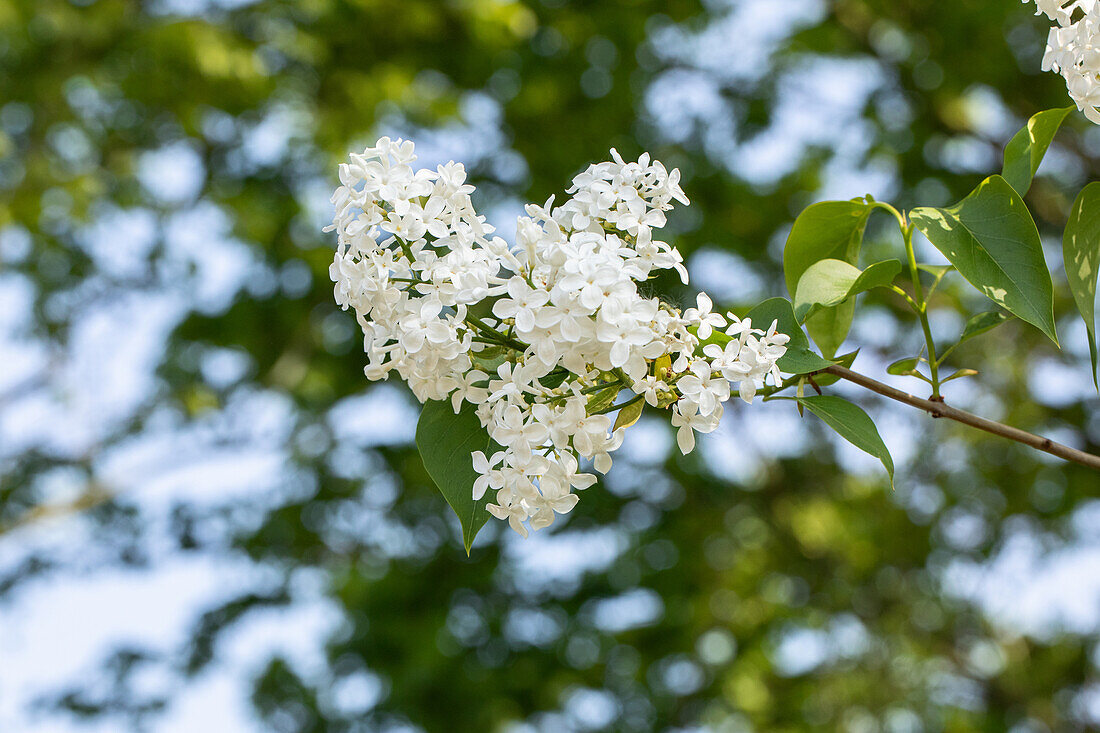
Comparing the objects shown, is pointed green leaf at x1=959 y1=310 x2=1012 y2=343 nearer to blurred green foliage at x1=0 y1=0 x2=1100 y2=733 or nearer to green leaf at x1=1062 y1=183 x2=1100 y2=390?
green leaf at x1=1062 y1=183 x2=1100 y2=390

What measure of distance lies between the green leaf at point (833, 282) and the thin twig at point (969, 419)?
41mm

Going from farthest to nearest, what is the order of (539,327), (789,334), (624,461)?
(624,461) < (789,334) < (539,327)

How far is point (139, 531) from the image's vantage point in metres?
3.83

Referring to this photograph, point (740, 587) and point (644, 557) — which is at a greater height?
point (644, 557)

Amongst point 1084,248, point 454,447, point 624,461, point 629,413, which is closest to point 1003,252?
point 1084,248

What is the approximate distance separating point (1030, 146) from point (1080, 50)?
0.06 metres

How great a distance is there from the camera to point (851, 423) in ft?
1.76

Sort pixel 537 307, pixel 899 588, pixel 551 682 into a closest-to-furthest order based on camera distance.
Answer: pixel 537 307 → pixel 551 682 → pixel 899 588

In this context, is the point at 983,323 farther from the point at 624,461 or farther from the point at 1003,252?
the point at 624,461

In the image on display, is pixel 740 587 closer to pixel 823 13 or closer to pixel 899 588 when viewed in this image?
pixel 899 588

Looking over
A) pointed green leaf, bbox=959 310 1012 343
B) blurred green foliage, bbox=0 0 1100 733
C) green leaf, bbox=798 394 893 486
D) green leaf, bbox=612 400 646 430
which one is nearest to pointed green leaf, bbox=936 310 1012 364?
pointed green leaf, bbox=959 310 1012 343

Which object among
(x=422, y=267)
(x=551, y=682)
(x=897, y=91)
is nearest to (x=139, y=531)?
(x=551, y=682)

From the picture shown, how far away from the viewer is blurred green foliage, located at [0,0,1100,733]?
3111mm

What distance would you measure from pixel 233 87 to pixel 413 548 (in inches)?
71.0
